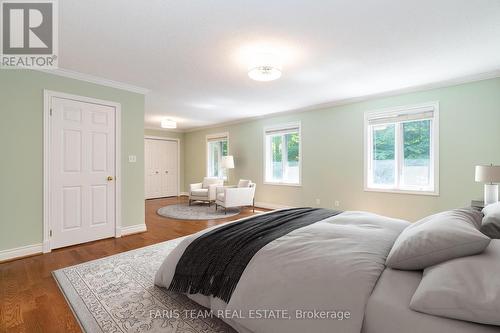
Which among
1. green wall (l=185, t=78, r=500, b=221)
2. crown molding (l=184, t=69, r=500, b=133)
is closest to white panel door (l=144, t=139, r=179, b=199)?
green wall (l=185, t=78, r=500, b=221)

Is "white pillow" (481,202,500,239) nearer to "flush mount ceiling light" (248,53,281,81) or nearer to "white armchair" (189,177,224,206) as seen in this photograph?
"flush mount ceiling light" (248,53,281,81)

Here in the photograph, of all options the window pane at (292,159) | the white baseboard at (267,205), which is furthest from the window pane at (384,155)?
the white baseboard at (267,205)

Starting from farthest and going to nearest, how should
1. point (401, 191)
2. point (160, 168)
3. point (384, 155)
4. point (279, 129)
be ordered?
point (160, 168) < point (279, 129) < point (384, 155) < point (401, 191)

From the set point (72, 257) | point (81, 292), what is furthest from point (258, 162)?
point (81, 292)

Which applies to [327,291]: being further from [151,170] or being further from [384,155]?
[151,170]

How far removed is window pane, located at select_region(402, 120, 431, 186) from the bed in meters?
3.04

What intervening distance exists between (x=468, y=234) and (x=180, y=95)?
436 cm

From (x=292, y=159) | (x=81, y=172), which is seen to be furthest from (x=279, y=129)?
(x=81, y=172)

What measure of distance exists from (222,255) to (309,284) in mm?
647

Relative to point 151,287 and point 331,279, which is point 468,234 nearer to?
point 331,279

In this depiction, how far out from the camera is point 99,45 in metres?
2.58

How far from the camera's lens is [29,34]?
7.69 ft

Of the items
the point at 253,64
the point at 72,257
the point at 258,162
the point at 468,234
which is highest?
the point at 253,64

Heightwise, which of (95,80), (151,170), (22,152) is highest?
(95,80)
